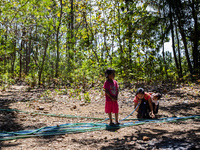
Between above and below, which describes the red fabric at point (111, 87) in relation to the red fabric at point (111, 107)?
above

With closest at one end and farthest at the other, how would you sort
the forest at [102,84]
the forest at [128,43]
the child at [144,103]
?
the forest at [102,84] → the child at [144,103] → the forest at [128,43]

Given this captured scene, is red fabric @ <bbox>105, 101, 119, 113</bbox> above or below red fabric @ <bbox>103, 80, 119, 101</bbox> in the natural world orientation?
below

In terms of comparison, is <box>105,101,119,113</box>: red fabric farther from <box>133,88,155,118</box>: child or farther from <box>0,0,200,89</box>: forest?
<box>0,0,200,89</box>: forest

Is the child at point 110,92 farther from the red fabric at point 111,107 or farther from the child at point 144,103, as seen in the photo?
the child at point 144,103

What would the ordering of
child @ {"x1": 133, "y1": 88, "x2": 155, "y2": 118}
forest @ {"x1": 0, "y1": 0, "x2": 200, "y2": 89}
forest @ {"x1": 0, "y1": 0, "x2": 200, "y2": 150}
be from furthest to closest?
forest @ {"x1": 0, "y1": 0, "x2": 200, "y2": 89}
child @ {"x1": 133, "y1": 88, "x2": 155, "y2": 118}
forest @ {"x1": 0, "y1": 0, "x2": 200, "y2": 150}

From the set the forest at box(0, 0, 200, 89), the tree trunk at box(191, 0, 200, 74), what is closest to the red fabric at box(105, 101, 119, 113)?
the forest at box(0, 0, 200, 89)

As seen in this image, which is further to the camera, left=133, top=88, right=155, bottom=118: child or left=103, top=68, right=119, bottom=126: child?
left=133, top=88, right=155, bottom=118: child

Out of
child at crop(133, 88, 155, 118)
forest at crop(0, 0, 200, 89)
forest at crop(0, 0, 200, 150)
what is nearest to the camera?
forest at crop(0, 0, 200, 150)

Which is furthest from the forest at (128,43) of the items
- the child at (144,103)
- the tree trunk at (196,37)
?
the child at (144,103)

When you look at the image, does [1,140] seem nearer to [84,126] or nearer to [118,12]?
[84,126]

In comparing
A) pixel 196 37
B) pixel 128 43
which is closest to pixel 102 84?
pixel 128 43

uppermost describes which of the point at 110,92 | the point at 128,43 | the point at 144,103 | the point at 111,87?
the point at 128,43

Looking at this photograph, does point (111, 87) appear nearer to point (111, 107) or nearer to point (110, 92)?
point (110, 92)

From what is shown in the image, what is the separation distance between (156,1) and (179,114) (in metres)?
8.47
